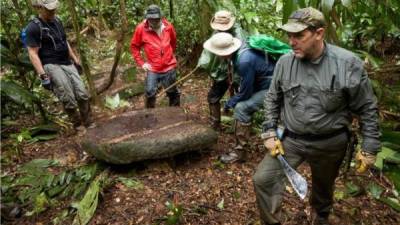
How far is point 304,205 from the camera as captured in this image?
4.73m

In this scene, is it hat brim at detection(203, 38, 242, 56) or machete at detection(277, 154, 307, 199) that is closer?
machete at detection(277, 154, 307, 199)

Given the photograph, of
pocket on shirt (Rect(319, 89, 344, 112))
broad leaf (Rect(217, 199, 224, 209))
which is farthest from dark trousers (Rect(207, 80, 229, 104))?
pocket on shirt (Rect(319, 89, 344, 112))

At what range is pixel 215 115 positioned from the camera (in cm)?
630

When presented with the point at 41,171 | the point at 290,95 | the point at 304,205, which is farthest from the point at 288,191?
the point at 41,171

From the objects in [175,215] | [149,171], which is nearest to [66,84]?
[149,171]

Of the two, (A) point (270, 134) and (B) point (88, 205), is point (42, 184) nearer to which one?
(B) point (88, 205)

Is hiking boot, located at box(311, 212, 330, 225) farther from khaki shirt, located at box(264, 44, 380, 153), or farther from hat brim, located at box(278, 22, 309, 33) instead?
hat brim, located at box(278, 22, 309, 33)

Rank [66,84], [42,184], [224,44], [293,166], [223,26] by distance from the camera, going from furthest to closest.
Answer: [66,84], [223,26], [42,184], [224,44], [293,166]

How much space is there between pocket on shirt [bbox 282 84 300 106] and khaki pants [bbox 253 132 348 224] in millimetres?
377

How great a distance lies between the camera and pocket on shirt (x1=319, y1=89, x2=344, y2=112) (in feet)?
10.7

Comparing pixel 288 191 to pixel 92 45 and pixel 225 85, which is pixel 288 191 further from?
pixel 92 45

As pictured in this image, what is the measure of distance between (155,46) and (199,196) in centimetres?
277

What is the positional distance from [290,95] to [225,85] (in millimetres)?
2549

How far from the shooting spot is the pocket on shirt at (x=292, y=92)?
11.2 feet
